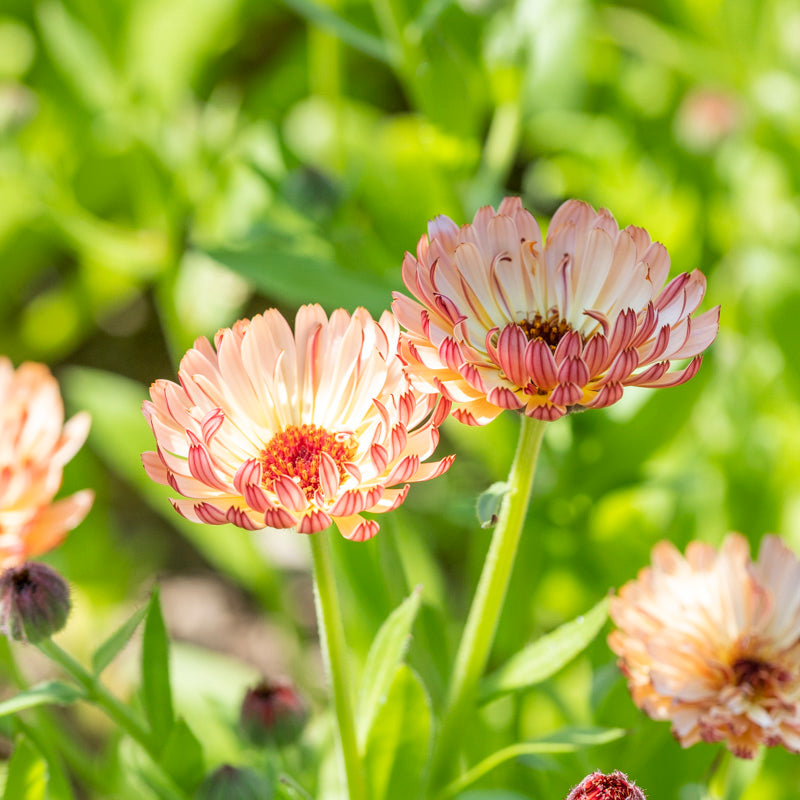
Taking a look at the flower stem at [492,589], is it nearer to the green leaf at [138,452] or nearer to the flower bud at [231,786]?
the flower bud at [231,786]

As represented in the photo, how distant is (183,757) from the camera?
70cm

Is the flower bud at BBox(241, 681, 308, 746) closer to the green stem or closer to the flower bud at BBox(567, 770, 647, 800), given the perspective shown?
the green stem

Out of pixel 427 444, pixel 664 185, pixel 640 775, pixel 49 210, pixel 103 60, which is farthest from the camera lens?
pixel 664 185

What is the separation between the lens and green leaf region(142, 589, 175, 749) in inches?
27.5

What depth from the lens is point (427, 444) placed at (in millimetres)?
540

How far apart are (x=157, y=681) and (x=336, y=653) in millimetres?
186

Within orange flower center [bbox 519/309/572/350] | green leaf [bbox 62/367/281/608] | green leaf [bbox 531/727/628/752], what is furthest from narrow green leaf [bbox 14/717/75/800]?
green leaf [bbox 62/367/281/608]

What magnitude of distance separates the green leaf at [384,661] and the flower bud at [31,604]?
0.21 m

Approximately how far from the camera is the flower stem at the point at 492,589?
58 centimetres

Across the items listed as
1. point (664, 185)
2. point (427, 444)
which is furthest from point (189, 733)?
point (664, 185)

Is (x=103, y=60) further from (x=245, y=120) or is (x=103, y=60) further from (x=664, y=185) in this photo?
(x=664, y=185)

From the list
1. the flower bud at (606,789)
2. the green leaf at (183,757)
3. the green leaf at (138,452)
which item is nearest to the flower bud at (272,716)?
the green leaf at (183,757)

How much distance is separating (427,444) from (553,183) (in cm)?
130

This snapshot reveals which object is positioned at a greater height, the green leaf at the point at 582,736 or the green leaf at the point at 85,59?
the green leaf at the point at 85,59
